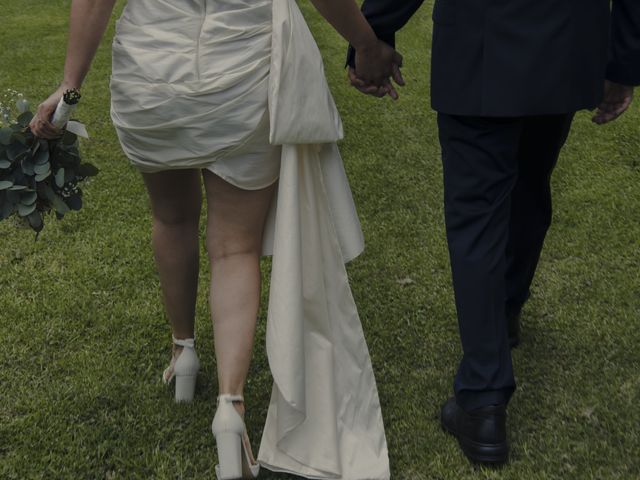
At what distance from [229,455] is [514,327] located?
4.52 ft

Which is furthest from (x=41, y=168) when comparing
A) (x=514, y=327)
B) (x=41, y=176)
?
(x=514, y=327)

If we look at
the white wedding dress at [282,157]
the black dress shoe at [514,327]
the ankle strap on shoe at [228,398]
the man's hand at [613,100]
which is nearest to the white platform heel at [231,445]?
the ankle strap on shoe at [228,398]

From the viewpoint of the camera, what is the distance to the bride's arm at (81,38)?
246 cm

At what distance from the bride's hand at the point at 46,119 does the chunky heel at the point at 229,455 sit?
100cm

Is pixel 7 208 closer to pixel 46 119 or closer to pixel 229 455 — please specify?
pixel 46 119

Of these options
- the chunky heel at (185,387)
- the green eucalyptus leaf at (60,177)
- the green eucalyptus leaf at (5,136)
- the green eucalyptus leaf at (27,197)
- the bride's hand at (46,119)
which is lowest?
the chunky heel at (185,387)

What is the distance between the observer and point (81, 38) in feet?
8.14

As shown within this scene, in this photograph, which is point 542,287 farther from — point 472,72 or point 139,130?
point 139,130

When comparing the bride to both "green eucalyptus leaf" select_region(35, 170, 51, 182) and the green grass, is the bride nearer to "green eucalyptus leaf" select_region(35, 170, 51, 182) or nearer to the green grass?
"green eucalyptus leaf" select_region(35, 170, 51, 182)

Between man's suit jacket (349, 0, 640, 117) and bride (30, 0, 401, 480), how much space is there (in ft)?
1.02

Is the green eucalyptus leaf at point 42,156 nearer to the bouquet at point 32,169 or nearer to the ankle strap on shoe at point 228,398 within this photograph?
the bouquet at point 32,169

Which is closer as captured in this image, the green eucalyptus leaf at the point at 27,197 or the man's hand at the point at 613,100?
the green eucalyptus leaf at the point at 27,197

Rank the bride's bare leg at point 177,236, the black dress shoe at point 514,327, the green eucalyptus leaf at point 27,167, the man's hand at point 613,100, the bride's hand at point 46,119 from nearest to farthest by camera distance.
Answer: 1. the bride's hand at point 46,119
2. the green eucalyptus leaf at point 27,167
3. the bride's bare leg at point 177,236
4. the man's hand at point 613,100
5. the black dress shoe at point 514,327

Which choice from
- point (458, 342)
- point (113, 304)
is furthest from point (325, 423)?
point (113, 304)
